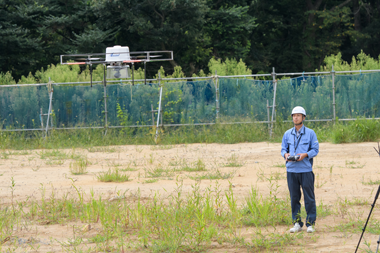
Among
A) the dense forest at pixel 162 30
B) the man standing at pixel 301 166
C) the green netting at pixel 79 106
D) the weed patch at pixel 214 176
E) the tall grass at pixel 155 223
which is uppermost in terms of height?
the dense forest at pixel 162 30

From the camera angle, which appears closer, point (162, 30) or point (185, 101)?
point (185, 101)

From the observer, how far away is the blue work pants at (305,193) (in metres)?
6.14

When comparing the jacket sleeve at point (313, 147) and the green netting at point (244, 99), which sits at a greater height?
the green netting at point (244, 99)

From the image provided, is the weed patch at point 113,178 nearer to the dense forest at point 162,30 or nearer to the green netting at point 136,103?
the green netting at point 136,103

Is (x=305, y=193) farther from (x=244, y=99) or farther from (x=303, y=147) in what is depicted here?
(x=244, y=99)

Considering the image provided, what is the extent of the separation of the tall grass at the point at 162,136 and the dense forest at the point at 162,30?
9748 mm

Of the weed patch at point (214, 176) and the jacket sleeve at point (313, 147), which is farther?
the weed patch at point (214, 176)

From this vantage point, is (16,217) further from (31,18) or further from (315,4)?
(315,4)

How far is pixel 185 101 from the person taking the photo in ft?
56.4

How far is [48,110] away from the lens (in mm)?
17438

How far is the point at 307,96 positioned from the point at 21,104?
1113 centimetres

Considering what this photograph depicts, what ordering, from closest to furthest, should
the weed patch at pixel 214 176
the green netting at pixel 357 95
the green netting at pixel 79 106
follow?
the weed patch at pixel 214 176 < the green netting at pixel 357 95 < the green netting at pixel 79 106

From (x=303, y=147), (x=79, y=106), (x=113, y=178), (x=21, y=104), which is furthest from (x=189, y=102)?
(x=303, y=147)

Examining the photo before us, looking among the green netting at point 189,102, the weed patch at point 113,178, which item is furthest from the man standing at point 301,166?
the green netting at point 189,102
